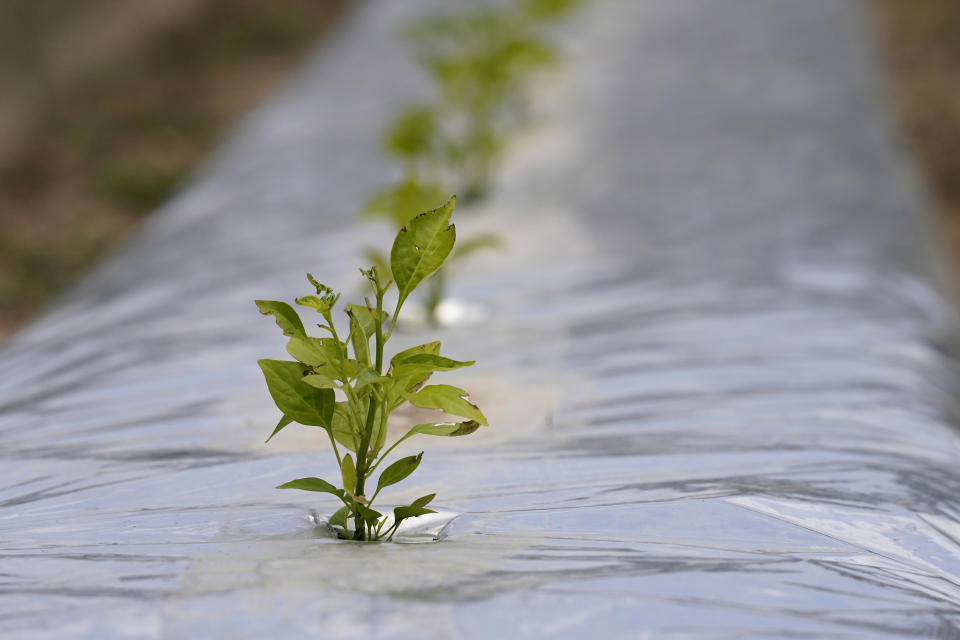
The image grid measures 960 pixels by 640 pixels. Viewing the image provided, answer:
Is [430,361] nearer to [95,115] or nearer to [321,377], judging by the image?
[321,377]

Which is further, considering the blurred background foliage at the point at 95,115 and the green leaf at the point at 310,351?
the blurred background foliage at the point at 95,115

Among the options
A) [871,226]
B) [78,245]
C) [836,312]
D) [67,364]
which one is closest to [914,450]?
[836,312]

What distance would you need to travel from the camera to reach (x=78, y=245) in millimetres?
3189

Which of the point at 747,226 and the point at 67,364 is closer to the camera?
the point at 67,364

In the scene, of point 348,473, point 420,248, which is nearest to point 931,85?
point 420,248

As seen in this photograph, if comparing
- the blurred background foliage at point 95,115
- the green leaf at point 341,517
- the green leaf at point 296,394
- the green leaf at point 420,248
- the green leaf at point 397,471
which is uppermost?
the blurred background foliage at point 95,115

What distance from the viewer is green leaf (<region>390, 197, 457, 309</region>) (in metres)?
0.84

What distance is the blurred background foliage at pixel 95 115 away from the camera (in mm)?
3217

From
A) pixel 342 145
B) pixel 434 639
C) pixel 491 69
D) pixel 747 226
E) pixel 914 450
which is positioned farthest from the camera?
pixel 342 145

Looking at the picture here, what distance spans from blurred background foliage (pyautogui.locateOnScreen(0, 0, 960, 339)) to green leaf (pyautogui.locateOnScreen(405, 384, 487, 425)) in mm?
1224

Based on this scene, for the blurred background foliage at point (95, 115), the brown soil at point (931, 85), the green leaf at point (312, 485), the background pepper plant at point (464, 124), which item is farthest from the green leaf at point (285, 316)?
the brown soil at point (931, 85)

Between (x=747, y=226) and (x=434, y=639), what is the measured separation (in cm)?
131

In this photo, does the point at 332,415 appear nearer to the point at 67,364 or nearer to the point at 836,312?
the point at 67,364

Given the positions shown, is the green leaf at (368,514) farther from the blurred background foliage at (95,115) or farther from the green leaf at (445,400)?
the blurred background foliage at (95,115)
